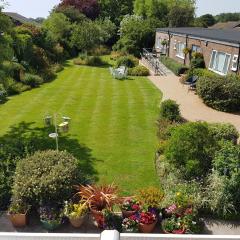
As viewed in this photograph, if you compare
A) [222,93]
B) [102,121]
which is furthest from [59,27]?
[102,121]

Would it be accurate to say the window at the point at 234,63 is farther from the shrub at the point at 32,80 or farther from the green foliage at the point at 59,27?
the green foliage at the point at 59,27

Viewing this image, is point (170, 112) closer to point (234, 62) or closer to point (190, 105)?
point (190, 105)

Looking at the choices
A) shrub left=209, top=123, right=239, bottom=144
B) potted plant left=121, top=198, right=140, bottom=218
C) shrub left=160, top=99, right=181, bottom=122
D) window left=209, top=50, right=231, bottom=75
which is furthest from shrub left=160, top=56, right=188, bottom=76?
potted plant left=121, top=198, right=140, bottom=218

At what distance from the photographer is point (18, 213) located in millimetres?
9391

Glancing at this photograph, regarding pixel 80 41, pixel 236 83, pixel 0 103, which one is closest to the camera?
pixel 236 83

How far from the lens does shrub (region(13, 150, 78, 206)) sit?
9.47 metres

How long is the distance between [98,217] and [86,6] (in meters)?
63.1

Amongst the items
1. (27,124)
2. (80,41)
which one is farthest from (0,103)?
(80,41)

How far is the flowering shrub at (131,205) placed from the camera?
959 centimetres

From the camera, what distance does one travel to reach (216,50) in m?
28.7

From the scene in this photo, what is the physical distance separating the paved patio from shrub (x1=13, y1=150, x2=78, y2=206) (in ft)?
34.7

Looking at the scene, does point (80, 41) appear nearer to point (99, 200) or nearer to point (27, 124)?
point (27, 124)

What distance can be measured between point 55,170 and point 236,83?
47.6 ft

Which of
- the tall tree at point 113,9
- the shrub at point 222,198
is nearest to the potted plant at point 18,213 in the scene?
the shrub at point 222,198
